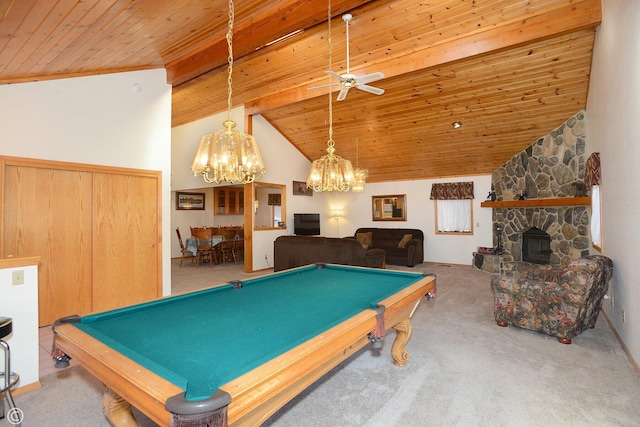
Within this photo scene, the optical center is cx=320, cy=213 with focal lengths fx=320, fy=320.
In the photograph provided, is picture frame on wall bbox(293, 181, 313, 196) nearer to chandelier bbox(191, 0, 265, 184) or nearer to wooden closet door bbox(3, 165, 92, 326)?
wooden closet door bbox(3, 165, 92, 326)

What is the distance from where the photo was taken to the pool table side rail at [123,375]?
1005mm

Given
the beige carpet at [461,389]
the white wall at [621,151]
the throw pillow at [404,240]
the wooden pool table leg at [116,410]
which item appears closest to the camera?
the wooden pool table leg at [116,410]

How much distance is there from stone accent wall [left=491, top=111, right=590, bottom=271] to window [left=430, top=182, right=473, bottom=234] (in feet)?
2.09

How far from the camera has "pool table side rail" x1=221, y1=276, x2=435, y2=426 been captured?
103 cm

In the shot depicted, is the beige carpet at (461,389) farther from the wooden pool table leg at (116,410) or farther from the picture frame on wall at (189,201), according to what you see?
the picture frame on wall at (189,201)

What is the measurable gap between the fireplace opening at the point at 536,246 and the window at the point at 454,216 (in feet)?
3.94

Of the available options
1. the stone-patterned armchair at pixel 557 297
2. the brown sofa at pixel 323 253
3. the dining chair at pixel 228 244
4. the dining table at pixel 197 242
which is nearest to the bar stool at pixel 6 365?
the stone-patterned armchair at pixel 557 297

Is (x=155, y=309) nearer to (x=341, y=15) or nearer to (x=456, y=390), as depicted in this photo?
(x=456, y=390)

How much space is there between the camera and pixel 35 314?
244 centimetres

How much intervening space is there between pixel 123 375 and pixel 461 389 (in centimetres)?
223

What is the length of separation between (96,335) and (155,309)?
50cm

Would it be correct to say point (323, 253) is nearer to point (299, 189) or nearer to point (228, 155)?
point (299, 189)

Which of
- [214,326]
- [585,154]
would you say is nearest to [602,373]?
[214,326]

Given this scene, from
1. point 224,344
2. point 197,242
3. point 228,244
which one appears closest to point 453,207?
point 228,244
